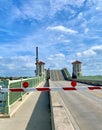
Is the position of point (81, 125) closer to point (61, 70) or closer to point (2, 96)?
point (2, 96)

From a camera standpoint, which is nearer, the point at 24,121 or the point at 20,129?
the point at 20,129

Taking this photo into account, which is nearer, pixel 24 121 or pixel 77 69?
pixel 24 121

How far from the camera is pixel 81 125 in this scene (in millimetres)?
10914

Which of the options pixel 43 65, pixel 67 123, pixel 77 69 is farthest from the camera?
pixel 77 69

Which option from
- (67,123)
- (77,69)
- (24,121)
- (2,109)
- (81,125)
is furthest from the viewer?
(77,69)

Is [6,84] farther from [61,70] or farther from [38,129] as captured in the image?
[61,70]

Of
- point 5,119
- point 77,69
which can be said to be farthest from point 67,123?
point 77,69

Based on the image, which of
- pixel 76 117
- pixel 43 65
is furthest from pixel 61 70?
pixel 76 117

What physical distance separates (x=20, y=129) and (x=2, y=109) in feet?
8.41

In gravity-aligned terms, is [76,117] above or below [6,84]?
below

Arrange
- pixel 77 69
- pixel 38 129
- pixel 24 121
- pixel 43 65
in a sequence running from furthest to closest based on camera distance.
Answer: pixel 77 69 → pixel 43 65 → pixel 24 121 → pixel 38 129

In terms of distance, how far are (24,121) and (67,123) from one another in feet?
10.6

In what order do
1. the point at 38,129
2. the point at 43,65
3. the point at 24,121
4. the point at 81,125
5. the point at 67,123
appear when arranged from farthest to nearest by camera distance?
1. the point at 43,65
2. the point at 24,121
3. the point at 81,125
4. the point at 38,129
5. the point at 67,123

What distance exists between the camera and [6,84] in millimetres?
12578
